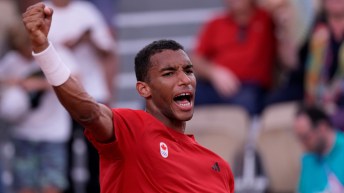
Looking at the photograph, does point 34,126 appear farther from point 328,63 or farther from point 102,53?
point 328,63

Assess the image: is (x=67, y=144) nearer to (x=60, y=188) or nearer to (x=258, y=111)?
(x=60, y=188)

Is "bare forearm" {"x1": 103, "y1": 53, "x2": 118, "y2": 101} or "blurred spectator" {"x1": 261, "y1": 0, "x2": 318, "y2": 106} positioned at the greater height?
"blurred spectator" {"x1": 261, "y1": 0, "x2": 318, "y2": 106}

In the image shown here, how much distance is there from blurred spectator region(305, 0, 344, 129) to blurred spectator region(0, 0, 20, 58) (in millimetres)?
2689

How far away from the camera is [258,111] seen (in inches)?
Answer: 391

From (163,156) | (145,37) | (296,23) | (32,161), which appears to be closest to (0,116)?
(32,161)

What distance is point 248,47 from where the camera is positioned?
9969mm

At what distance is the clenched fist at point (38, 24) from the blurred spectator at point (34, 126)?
4216mm

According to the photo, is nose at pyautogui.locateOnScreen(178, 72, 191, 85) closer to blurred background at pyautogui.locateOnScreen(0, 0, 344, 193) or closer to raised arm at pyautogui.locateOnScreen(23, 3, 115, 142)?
raised arm at pyautogui.locateOnScreen(23, 3, 115, 142)

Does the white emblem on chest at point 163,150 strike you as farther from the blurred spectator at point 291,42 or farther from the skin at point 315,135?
the blurred spectator at point 291,42

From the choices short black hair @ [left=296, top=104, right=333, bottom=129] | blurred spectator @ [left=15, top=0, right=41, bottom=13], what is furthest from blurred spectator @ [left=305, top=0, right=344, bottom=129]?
blurred spectator @ [left=15, top=0, right=41, bottom=13]

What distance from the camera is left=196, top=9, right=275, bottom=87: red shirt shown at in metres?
9.95

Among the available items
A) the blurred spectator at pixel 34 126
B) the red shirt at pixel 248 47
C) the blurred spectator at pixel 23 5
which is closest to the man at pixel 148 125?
the blurred spectator at pixel 34 126

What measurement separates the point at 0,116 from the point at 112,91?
1.04m

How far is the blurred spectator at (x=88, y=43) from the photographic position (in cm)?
964
